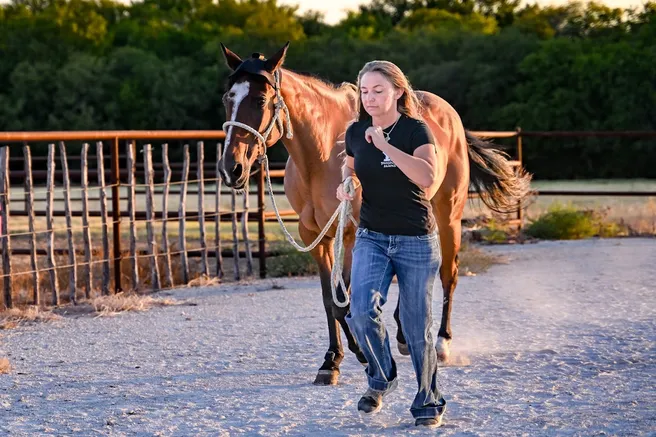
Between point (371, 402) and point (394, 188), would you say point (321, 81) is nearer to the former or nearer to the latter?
point (394, 188)

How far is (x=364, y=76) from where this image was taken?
4586 mm

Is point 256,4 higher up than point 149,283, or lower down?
higher up

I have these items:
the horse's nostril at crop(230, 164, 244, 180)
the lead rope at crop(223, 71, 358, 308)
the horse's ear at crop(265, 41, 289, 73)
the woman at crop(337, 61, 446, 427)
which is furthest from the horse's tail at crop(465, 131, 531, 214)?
the woman at crop(337, 61, 446, 427)

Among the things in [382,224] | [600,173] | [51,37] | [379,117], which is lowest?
[600,173]

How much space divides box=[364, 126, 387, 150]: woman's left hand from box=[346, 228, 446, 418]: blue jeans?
1.39ft

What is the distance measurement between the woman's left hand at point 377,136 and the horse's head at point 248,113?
96 centimetres

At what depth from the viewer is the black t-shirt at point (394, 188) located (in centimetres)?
453

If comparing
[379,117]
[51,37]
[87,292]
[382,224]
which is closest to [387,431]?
[382,224]

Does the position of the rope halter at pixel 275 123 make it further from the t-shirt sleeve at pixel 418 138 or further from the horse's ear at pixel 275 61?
the t-shirt sleeve at pixel 418 138

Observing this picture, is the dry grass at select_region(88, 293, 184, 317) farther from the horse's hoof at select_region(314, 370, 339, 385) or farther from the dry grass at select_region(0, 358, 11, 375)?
the horse's hoof at select_region(314, 370, 339, 385)

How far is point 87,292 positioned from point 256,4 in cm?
5795

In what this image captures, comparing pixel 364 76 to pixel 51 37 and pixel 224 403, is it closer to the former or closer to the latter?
pixel 224 403

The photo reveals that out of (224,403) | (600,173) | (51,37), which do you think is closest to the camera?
(224,403)

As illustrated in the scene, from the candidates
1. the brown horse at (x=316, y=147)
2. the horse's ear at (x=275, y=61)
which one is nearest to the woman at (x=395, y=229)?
the brown horse at (x=316, y=147)
